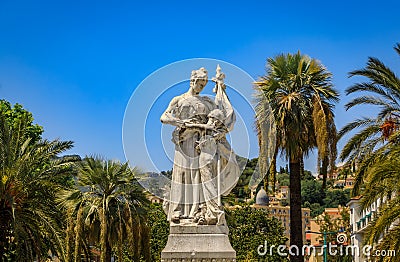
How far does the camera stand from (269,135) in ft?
60.3

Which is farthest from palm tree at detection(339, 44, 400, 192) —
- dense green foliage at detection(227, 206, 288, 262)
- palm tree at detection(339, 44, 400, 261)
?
dense green foliage at detection(227, 206, 288, 262)

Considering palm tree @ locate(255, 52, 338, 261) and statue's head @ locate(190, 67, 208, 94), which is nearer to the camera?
statue's head @ locate(190, 67, 208, 94)

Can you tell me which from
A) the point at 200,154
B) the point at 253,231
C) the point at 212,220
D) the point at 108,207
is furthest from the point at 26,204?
the point at 253,231

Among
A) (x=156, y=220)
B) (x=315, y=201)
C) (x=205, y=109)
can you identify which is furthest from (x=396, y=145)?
(x=315, y=201)

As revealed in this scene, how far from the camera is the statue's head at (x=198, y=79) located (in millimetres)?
12523

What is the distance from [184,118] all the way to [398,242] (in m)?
7.16

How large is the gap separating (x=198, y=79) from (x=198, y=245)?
124 inches

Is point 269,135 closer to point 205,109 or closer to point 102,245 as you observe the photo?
point 205,109

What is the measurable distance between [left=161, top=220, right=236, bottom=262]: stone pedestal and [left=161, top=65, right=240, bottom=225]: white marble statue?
0.56 feet

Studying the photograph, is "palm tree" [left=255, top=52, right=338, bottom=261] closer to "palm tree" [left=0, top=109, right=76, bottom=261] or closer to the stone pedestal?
"palm tree" [left=0, top=109, right=76, bottom=261]

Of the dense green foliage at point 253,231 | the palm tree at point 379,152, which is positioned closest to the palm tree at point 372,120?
the palm tree at point 379,152

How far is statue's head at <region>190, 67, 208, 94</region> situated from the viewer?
12523mm

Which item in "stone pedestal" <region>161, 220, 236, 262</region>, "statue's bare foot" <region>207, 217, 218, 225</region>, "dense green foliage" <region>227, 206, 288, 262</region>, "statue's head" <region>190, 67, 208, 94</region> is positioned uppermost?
"statue's head" <region>190, 67, 208, 94</region>

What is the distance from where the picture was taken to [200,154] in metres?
12.2
